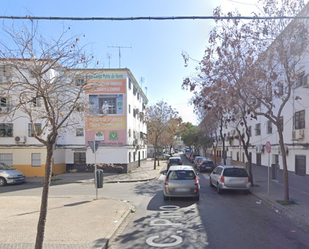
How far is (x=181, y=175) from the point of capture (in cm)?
1151

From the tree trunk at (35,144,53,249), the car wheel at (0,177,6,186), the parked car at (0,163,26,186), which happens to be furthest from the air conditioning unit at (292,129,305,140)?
the car wheel at (0,177,6,186)

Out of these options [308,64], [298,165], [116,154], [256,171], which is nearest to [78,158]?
[116,154]

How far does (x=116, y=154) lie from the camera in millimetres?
24391

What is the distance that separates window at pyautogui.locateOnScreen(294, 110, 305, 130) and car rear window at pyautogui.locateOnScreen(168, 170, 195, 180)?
6925 millimetres

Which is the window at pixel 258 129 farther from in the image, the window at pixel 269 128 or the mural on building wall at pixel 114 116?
the mural on building wall at pixel 114 116

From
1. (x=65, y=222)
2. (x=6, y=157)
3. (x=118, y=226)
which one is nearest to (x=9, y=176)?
(x=6, y=157)

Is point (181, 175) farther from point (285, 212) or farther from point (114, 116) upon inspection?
point (114, 116)

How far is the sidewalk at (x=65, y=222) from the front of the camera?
5820 millimetres

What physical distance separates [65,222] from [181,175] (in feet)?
18.2

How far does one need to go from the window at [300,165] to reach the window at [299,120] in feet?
5.44

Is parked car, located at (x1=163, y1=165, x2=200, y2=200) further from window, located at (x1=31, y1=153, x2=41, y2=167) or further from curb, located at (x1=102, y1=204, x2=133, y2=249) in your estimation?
window, located at (x1=31, y1=153, x2=41, y2=167)

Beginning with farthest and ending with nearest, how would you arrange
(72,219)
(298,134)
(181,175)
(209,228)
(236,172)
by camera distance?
(298,134) < (236,172) < (181,175) < (72,219) < (209,228)

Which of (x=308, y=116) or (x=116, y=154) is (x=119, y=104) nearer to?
(x=116, y=154)

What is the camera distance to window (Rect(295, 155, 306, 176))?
533 inches
